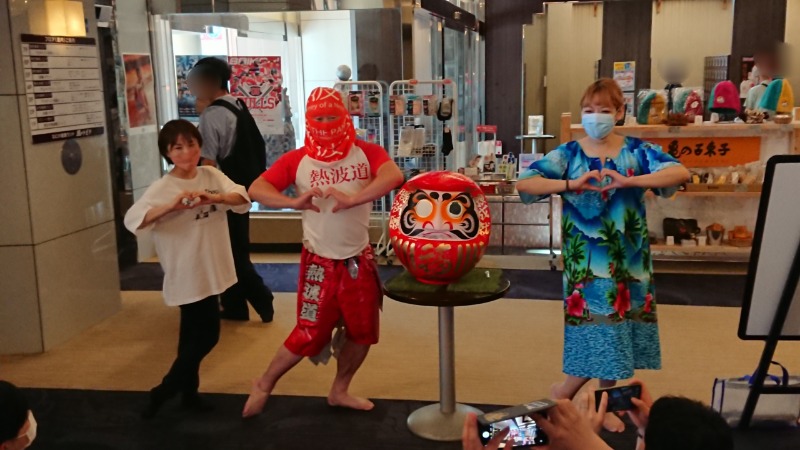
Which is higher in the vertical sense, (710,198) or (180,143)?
(180,143)

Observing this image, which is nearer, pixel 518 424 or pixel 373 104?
pixel 518 424

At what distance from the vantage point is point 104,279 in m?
5.20

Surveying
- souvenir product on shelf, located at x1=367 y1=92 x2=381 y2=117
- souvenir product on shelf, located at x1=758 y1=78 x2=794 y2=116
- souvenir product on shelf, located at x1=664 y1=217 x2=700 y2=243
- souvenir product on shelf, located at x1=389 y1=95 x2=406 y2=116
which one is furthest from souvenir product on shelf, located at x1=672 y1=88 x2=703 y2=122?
souvenir product on shelf, located at x1=367 y1=92 x2=381 y2=117

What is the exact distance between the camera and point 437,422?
11.2ft

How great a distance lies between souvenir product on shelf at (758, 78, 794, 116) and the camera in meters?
5.81

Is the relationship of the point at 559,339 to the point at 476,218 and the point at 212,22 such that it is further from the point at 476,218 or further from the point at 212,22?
the point at 212,22

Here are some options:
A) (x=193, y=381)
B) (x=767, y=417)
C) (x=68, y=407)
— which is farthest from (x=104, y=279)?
(x=767, y=417)

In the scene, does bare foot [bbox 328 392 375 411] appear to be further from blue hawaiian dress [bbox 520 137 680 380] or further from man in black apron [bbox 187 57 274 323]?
man in black apron [bbox 187 57 274 323]

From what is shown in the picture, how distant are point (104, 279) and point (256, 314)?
40.2 inches

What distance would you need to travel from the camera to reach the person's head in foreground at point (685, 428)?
1.42 meters

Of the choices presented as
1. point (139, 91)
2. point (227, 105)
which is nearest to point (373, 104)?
point (227, 105)

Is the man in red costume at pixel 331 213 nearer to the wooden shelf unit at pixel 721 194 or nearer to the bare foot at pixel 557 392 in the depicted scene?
the bare foot at pixel 557 392

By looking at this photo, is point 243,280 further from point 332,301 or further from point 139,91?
point 139,91

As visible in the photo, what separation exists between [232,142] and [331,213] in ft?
5.60
